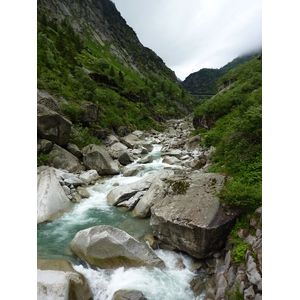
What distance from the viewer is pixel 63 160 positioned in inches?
644

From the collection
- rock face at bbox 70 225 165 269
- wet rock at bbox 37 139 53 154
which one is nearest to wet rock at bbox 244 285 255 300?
rock face at bbox 70 225 165 269

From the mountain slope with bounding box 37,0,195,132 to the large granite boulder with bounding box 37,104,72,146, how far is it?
5.11 meters

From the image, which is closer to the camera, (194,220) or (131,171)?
(194,220)

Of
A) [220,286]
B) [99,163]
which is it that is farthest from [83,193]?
[220,286]

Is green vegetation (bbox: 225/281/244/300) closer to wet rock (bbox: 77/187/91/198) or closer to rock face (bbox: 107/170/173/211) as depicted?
rock face (bbox: 107/170/173/211)

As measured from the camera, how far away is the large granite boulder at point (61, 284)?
18.5 ft

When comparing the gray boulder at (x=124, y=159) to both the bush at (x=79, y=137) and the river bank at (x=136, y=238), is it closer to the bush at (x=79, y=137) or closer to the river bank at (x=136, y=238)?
the bush at (x=79, y=137)

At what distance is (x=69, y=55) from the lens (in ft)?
146

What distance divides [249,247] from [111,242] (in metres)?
4.91

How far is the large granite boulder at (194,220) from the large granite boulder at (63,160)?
1036 centimetres

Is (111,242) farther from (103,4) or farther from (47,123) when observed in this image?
(103,4)

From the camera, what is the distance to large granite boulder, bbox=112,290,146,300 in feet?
19.2

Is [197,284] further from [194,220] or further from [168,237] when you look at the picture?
[194,220]

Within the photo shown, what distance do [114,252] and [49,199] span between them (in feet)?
18.8
